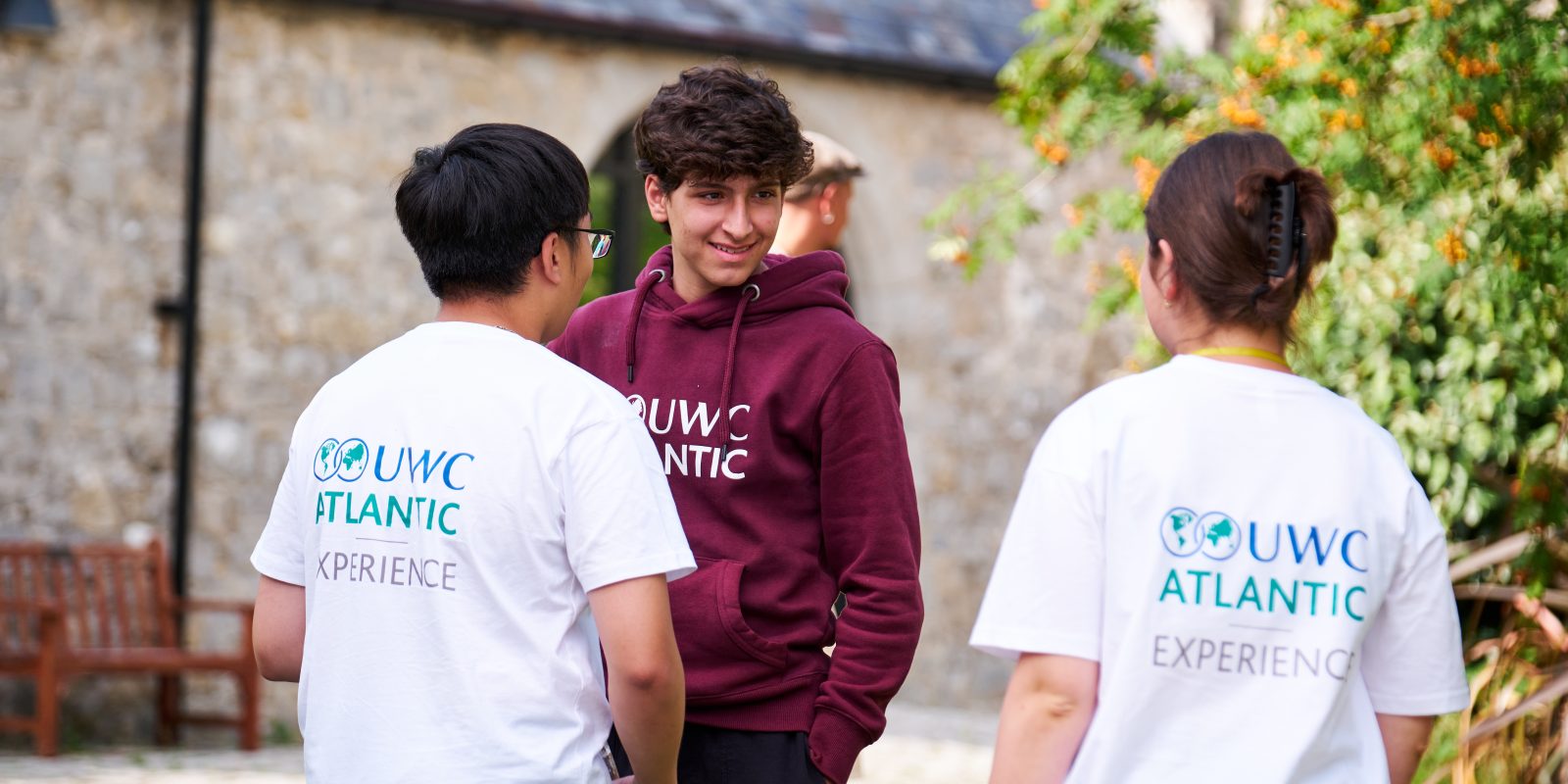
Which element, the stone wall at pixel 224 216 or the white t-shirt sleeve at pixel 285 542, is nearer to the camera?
the white t-shirt sleeve at pixel 285 542

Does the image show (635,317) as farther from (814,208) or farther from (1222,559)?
(1222,559)

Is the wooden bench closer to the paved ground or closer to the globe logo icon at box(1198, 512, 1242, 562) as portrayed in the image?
the paved ground

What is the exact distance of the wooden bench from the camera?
23.6ft

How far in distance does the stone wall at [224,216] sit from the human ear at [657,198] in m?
5.83

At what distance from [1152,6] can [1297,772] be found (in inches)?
177

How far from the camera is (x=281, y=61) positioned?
824cm

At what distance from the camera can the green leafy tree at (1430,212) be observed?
4.64 metres

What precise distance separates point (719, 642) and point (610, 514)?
481 mm

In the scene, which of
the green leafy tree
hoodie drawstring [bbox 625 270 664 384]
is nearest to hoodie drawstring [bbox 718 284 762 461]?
hoodie drawstring [bbox 625 270 664 384]

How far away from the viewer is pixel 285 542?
2262 millimetres

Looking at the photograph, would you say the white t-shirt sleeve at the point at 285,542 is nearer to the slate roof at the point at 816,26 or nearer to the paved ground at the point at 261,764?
the paved ground at the point at 261,764

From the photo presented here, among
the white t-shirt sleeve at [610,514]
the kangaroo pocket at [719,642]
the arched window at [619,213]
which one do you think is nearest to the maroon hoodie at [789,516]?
the kangaroo pocket at [719,642]

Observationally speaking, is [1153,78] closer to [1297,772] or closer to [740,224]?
[740,224]

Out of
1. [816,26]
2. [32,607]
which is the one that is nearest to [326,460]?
[32,607]
